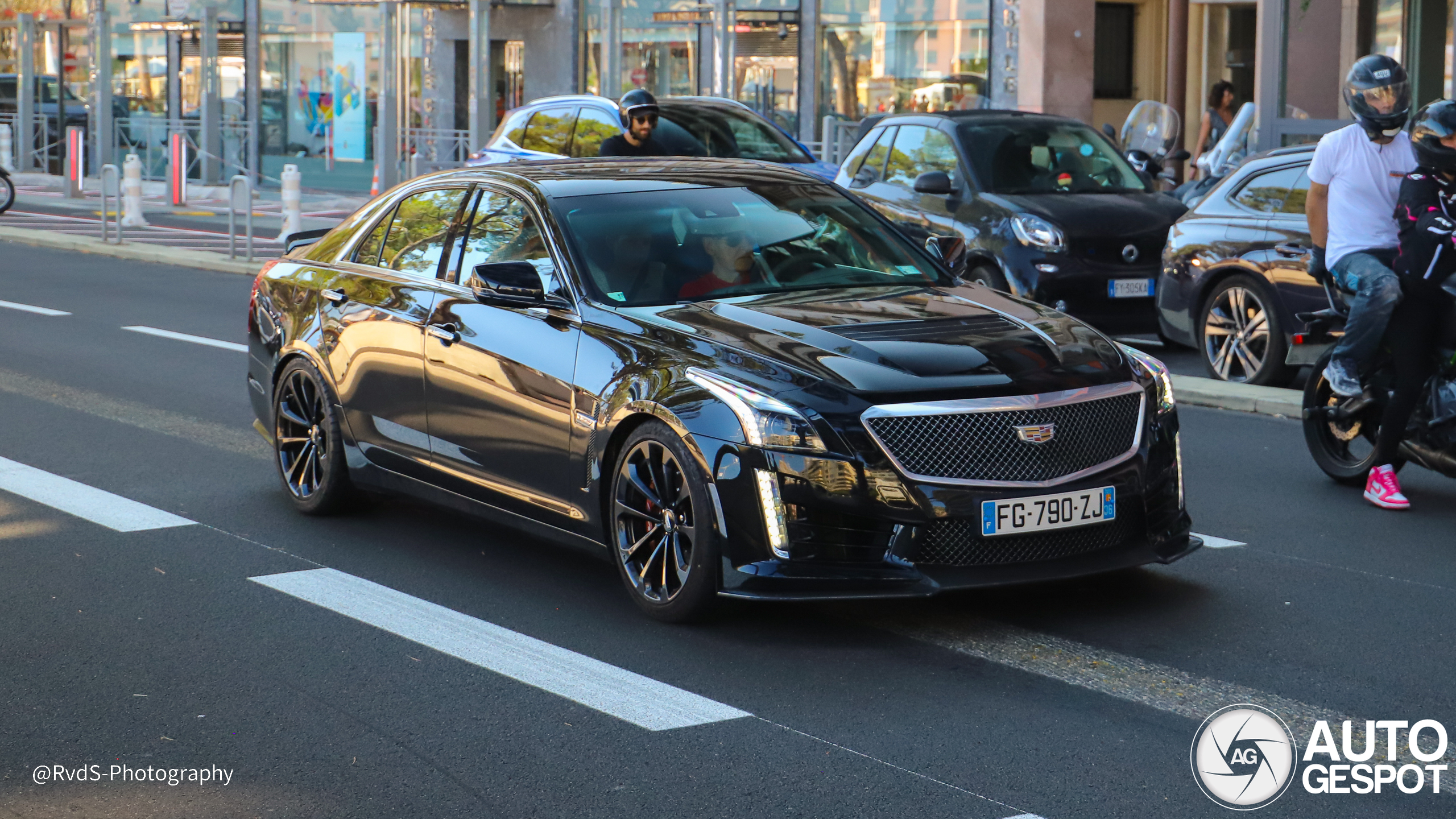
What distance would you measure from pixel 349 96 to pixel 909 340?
102 feet

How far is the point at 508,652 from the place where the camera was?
561 centimetres

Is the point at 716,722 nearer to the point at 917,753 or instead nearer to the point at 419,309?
the point at 917,753

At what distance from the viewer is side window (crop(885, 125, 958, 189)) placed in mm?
13898

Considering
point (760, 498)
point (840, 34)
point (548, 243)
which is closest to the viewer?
point (760, 498)

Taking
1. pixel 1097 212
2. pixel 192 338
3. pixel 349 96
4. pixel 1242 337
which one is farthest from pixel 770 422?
pixel 349 96

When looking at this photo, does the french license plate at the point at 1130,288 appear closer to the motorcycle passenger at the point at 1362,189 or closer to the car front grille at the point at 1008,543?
the motorcycle passenger at the point at 1362,189

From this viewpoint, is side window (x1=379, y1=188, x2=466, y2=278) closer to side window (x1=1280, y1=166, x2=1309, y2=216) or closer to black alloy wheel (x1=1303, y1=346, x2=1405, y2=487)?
black alloy wheel (x1=1303, y1=346, x2=1405, y2=487)

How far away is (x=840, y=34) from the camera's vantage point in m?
27.5

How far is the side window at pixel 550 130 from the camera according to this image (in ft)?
57.9

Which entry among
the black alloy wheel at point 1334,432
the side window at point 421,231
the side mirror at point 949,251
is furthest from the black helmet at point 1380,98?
the side window at point 421,231

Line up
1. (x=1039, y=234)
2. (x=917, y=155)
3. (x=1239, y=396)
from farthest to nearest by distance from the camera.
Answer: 1. (x=917, y=155)
2. (x=1039, y=234)
3. (x=1239, y=396)

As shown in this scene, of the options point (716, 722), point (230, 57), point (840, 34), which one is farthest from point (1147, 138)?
point (230, 57)

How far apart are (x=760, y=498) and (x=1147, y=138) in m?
12.6

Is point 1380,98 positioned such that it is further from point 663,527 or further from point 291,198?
point 291,198
